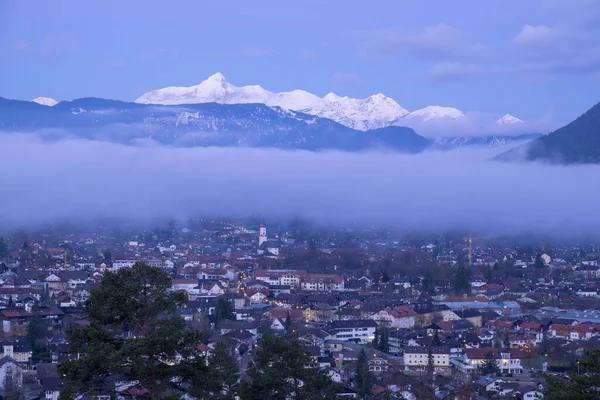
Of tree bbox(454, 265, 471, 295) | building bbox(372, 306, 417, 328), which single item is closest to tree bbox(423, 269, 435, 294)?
tree bbox(454, 265, 471, 295)

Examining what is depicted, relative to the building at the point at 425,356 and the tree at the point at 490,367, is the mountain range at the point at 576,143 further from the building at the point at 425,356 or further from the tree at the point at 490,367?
the tree at the point at 490,367

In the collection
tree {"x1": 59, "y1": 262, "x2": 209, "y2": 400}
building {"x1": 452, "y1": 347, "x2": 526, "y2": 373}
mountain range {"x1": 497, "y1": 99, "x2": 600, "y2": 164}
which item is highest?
mountain range {"x1": 497, "y1": 99, "x2": 600, "y2": 164}

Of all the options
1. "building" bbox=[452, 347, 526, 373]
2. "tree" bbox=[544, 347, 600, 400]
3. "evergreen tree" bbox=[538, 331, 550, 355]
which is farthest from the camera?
"evergreen tree" bbox=[538, 331, 550, 355]

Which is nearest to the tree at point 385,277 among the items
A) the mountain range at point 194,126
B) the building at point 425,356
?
the building at point 425,356

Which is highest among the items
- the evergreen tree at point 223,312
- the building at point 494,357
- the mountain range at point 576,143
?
the mountain range at point 576,143

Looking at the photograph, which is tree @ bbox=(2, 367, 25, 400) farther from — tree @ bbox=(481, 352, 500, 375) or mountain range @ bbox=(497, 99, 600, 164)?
mountain range @ bbox=(497, 99, 600, 164)

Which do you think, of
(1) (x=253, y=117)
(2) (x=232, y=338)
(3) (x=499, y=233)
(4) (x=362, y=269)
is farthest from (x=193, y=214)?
(1) (x=253, y=117)

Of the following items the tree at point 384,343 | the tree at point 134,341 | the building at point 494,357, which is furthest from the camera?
the tree at point 384,343
